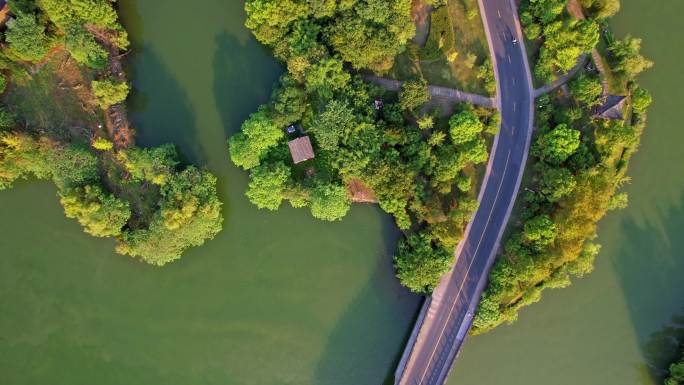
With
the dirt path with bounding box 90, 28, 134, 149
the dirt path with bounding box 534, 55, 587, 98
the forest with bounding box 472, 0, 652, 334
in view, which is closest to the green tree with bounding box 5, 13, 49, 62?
the dirt path with bounding box 90, 28, 134, 149

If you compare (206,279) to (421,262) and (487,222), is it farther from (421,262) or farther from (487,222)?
(487,222)

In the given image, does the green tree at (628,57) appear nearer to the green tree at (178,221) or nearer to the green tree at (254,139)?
the green tree at (254,139)

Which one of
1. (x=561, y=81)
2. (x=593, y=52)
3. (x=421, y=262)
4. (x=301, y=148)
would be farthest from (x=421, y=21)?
(x=421, y=262)

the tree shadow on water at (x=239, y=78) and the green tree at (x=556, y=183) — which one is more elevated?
the tree shadow on water at (x=239, y=78)

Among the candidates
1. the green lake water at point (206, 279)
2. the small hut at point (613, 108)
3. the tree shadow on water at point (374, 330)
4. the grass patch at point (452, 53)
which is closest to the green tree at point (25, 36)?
the green lake water at point (206, 279)

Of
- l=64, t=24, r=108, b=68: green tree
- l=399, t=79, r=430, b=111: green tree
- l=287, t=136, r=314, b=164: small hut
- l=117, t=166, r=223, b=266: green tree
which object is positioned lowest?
l=117, t=166, r=223, b=266: green tree

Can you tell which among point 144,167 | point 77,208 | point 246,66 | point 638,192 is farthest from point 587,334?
point 77,208

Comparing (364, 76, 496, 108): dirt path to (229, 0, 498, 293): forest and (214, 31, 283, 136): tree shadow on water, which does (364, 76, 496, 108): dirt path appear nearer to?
(229, 0, 498, 293): forest
